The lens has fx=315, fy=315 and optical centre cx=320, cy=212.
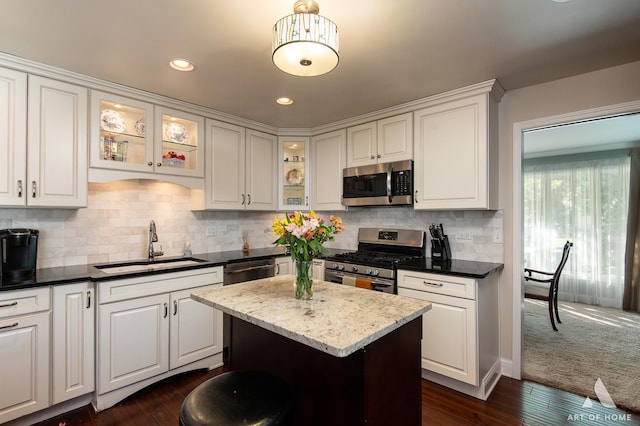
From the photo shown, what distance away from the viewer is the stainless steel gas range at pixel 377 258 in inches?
109

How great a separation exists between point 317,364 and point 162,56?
2135 millimetres

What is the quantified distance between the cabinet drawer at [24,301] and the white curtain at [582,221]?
17.3ft

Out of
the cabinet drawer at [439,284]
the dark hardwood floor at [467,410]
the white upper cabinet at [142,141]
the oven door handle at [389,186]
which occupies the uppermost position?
the white upper cabinet at [142,141]

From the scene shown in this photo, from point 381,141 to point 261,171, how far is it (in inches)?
55.2

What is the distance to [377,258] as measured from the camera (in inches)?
119

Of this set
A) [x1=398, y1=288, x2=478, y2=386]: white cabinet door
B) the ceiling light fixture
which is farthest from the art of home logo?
the ceiling light fixture

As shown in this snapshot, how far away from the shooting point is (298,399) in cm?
152

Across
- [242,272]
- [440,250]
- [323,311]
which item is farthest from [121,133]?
[440,250]

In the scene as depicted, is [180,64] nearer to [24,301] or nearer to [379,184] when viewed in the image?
[24,301]

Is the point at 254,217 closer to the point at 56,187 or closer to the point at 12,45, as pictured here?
the point at 56,187

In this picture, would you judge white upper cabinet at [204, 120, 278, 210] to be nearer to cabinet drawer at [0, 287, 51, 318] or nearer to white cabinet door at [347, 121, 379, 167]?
white cabinet door at [347, 121, 379, 167]

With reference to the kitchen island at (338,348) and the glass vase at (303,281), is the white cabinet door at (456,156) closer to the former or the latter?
the kitchen island at (338,348)

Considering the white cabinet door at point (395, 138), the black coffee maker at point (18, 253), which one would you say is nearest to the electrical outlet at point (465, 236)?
the white cabinet door at point (395, 138)

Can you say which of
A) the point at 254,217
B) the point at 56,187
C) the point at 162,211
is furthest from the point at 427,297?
the point at 56,187
